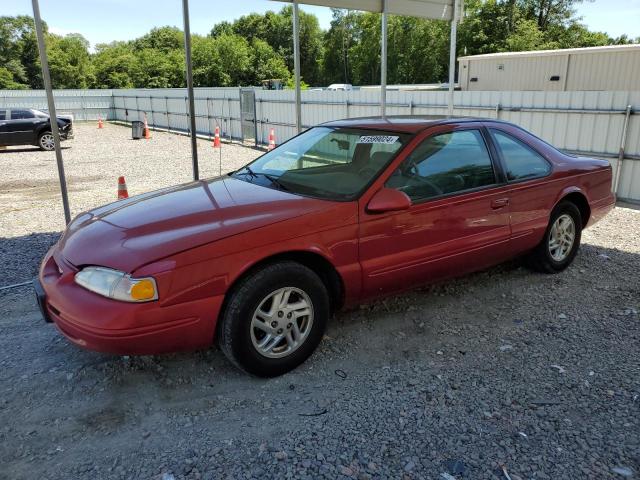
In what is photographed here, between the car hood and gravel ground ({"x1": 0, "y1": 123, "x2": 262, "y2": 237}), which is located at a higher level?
the car hood

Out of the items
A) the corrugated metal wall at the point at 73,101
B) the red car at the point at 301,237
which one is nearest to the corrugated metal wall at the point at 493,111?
the red car at the point at 301,237

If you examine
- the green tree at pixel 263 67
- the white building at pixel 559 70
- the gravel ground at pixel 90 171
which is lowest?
the gravel ground at pixel 90 171

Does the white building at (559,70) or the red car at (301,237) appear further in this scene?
the white building at (559,70)

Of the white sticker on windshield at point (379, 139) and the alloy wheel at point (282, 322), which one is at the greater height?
the white sticker on windshield at point (379, 139)

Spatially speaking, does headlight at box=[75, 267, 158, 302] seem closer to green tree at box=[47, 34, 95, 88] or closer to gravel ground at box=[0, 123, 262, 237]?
gravel ground at box=[0, 123, 262, 237]

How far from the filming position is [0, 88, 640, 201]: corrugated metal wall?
29.0 feet

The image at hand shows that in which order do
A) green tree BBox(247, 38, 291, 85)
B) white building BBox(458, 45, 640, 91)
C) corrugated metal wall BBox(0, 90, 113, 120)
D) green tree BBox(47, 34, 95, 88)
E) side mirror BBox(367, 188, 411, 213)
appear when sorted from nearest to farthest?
side mirror BBox(367, 188, 411, 213) → white building BBox(458, 45, 640, 91) → corrugated metal wall BBox(0, 90, 113, 120) → green tree BBox(47, 34, 95, 88) → green tree BBox(247, 38, 291, 85)

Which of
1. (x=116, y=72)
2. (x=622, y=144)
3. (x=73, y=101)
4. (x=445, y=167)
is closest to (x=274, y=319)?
(x=445, y=167)

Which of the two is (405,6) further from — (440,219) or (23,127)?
(23,127)

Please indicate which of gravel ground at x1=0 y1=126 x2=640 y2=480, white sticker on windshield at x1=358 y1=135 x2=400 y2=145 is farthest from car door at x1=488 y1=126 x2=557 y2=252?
white sticker on windshield at x1=358 y1=135 x2=400 y2=145

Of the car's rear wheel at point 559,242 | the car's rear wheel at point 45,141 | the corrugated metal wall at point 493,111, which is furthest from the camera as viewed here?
the car's rear wheel at point 45,141

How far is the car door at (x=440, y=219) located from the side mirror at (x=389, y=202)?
0.06m

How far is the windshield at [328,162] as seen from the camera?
3.76m

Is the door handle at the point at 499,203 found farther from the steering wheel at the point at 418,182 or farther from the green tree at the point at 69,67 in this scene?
the green tree at the point at 69,67
